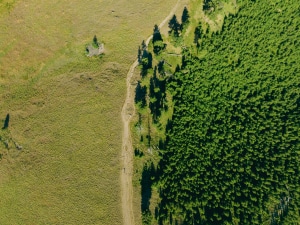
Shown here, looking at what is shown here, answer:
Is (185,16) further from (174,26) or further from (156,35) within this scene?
(156,35)

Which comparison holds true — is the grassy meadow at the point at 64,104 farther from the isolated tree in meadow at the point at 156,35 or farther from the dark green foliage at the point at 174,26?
the dark green foliage at the point at 174,26

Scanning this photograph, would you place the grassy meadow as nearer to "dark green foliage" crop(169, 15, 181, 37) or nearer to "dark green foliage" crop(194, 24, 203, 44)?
"dark green foliage" crop(169, 15, 181, 37)

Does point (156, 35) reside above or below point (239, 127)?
above

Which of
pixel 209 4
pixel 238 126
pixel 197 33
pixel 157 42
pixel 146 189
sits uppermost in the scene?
pixel 209 4

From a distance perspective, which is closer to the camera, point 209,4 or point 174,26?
point 174,26

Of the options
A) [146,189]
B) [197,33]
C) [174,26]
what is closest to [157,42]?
[174,26]

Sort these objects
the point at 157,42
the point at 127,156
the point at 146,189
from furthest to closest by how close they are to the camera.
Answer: the point at 157,42 → the point at 127,156 → the point at 146,189

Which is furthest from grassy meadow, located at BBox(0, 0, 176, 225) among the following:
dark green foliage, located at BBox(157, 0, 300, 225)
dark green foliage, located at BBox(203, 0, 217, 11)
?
dark green foliage, located at BBox(157, 0, 300, 225)
